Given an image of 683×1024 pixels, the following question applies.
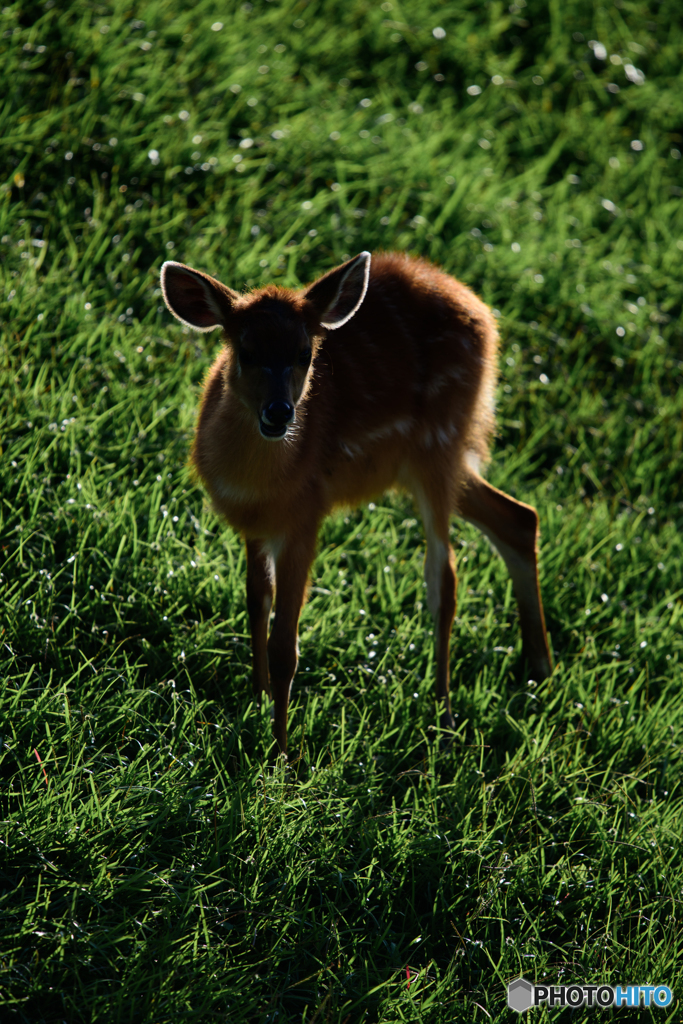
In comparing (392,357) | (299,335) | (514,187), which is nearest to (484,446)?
(392,357)

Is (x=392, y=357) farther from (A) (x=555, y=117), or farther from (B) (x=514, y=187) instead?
(A) (x=555, y=117)

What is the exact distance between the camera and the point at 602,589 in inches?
195

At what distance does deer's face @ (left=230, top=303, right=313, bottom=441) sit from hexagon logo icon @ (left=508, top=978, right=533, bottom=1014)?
209 cm

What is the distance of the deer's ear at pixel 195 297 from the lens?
3.72 m

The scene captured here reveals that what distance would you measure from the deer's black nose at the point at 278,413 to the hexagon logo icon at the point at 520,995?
2.12 metres

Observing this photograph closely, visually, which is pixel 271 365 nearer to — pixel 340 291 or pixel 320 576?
pixel 340 291

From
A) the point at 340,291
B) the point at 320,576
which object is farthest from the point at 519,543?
the point at 340,291

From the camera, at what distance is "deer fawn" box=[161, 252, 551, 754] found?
12.4 ft

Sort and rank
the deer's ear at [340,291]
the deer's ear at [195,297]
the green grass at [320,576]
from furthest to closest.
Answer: the deer's ear at [340,291]
the deer's ear at [195,297]
the green grass at [320,576]

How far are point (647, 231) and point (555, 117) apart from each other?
1457 mm

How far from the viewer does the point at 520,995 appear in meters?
3.25

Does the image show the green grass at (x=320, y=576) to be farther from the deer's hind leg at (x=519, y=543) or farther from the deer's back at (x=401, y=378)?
the deer's back at (x=401, y=378)

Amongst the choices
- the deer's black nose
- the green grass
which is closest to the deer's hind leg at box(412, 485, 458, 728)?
the green grass

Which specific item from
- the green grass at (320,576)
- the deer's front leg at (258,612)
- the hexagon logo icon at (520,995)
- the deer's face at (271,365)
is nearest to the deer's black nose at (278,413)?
the deer's face at (271,365)
